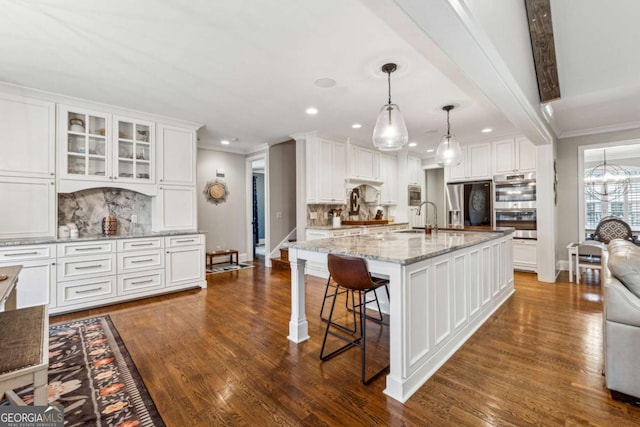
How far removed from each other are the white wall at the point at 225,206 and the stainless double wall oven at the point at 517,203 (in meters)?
5.32

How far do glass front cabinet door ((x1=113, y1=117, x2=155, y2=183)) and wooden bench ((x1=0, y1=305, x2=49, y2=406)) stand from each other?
2.82m

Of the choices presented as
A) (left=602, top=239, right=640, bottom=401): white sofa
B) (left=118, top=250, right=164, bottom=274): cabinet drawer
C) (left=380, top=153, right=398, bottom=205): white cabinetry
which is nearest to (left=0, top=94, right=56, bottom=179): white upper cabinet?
(left=118, top=250, right=164, bottom=274): cabinet drawer

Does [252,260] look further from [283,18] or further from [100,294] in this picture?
[283,18]

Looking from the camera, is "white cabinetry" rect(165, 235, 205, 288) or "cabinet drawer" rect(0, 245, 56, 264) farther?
"white cabinetry" rect(165, 235, 205, 288)

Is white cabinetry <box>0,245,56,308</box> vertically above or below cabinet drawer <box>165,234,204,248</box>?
below

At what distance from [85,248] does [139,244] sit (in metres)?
0.56

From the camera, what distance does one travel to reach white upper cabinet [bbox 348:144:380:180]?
5918mm

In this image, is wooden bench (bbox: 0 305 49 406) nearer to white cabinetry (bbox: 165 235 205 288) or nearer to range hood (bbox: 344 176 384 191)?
white cabinetry (bbox: 165 235 205 288)

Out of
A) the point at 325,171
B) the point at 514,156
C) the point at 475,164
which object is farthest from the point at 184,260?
the point at 514,156

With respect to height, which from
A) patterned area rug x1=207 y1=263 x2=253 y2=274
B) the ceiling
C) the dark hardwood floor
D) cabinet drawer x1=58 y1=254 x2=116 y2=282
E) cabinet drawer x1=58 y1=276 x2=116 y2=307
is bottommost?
the dark hardwood floor

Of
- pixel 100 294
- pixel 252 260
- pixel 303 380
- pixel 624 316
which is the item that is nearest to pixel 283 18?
pixel 303 380

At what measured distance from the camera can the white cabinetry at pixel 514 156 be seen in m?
5.33

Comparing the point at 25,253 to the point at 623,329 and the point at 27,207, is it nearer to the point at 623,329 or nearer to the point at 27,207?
the point at 27,207

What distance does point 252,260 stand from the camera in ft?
22.0
